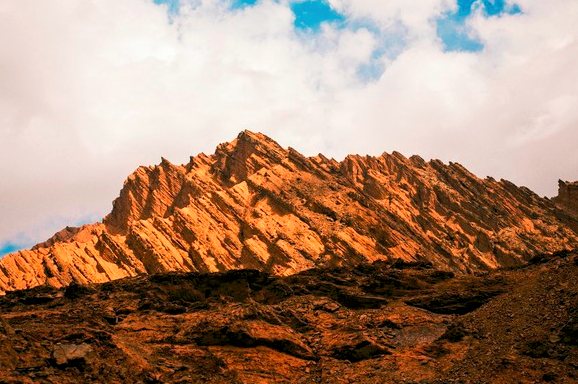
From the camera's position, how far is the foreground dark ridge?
25609 mm

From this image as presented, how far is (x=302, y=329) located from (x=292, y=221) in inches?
1844

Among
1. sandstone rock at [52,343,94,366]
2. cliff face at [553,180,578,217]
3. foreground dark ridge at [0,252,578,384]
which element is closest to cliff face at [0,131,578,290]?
cliff face at [553,180,578,217]

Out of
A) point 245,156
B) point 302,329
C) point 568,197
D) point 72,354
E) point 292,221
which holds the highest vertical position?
point 245,156

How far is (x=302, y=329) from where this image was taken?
119ft

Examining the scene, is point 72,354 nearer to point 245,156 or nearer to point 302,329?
point 302,329

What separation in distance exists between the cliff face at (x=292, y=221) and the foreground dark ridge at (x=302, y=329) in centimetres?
2610

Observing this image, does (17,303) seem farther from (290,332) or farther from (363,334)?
(363,334)

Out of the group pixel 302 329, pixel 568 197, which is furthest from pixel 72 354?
pixel 568 197

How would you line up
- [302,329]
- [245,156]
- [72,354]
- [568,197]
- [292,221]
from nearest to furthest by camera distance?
[72,354] → [302,329] → [292,221] → [245,156] → [568,197]

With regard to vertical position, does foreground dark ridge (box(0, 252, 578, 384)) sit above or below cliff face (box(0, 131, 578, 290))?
below

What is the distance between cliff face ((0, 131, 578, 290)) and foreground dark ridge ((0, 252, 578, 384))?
26100mm

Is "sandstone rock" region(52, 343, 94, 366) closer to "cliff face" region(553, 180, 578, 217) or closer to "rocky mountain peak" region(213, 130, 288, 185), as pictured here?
"rocky mountain peak" region(213, 130, 288, 185)

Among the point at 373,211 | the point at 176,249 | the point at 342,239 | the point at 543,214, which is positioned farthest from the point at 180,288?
the point at 543,214

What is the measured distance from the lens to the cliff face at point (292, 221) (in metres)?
72.4
